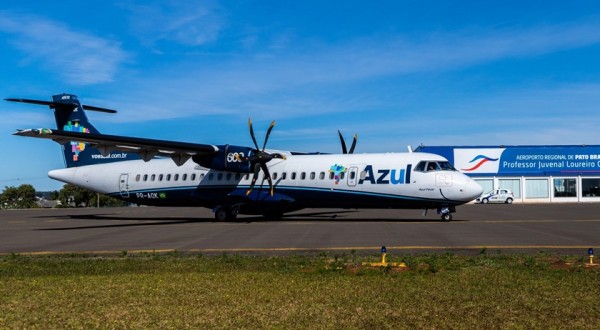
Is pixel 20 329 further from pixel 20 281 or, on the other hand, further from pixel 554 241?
pixel 554 241

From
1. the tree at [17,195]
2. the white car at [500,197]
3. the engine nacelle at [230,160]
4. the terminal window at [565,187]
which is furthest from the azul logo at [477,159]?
the tree at [17,195]

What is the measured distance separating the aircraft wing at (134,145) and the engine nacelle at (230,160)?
13.3 inches

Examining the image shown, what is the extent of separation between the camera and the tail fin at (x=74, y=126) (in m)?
33.1

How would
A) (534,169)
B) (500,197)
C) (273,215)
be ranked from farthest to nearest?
(534,169) < (500,197) < (273,215)

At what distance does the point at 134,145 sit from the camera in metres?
26.3

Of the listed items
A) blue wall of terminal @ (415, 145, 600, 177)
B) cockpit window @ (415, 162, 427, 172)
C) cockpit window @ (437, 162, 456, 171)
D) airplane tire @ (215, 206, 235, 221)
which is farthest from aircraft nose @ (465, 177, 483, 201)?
blue wall of terminal @ (415, 145, 600, 177)

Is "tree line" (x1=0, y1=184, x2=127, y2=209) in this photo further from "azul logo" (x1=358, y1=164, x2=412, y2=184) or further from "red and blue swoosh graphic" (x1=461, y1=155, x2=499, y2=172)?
"azul logo" (x1=358, y1=164, x2=412, y2=184)

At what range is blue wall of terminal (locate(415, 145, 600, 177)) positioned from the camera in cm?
6869

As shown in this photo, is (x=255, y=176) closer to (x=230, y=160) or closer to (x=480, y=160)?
(x=230, y=160)

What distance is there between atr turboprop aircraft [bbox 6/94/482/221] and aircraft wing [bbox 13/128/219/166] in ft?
0.15

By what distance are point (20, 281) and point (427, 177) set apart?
18.6 metres

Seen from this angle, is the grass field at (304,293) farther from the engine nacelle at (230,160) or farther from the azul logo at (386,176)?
the engine nacelle at (230,160)

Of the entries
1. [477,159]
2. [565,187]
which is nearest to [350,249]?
[477,159]

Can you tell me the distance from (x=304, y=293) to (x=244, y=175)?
21.0 meters
